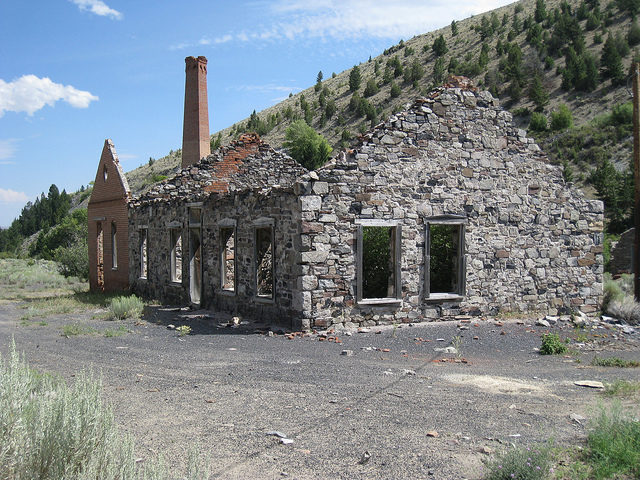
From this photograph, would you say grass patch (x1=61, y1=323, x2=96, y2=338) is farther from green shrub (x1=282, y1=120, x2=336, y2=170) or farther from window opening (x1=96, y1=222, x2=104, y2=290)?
green shrub (x1=282, y1=120, x2=336, y2=170)

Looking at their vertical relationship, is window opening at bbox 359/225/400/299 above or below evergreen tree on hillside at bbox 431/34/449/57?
below

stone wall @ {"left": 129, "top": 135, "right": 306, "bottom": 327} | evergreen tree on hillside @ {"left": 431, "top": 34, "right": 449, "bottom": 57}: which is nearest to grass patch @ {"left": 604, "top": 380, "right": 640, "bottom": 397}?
stone wall @ {"left": 129, "top": 135, "right": 306, "bottom": 327}

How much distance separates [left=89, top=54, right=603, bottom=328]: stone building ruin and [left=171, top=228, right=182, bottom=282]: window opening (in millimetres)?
1349

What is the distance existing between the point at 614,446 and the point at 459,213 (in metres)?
8.52

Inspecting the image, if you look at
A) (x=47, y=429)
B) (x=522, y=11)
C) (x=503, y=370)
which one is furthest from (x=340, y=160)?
(x=522, y=11)

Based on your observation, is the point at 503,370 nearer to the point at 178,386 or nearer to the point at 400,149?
the point at 178,386

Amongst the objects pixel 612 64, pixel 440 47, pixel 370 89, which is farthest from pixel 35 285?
pixel 440 47

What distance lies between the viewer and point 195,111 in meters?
25.2

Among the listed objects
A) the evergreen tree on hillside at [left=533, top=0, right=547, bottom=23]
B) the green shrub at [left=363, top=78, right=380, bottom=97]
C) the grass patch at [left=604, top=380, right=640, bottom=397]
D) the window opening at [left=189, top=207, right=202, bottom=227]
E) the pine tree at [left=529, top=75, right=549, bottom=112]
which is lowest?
the grass patch at [left=604, top=380, right=640, bottom=397]

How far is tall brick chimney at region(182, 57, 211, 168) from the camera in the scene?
25172 mm

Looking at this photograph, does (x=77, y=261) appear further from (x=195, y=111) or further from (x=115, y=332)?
(x=115, y=332)

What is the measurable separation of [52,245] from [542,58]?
49888 millimetres

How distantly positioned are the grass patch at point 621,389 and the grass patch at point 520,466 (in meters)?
2.67

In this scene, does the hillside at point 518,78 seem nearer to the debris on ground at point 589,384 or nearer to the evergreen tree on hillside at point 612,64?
the evergreen tree on hillside at point 612,64
